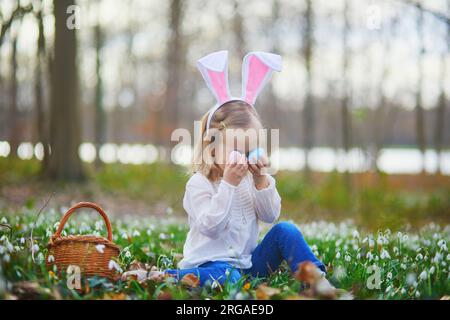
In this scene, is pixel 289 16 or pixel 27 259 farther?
pixel 289 16

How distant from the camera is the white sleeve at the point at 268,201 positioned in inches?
129

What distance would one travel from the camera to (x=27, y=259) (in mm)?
Answer: 2902

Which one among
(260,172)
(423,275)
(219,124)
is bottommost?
(423,275)

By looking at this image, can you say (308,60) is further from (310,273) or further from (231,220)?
(310,273)

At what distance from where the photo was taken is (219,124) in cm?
329

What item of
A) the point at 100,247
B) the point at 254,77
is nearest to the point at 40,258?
the point at 100,247

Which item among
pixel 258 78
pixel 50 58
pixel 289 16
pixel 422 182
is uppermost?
pixel 289 16

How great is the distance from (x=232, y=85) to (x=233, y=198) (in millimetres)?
16708

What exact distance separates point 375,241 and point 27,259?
7.26ft

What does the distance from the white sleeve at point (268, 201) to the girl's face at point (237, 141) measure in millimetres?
221

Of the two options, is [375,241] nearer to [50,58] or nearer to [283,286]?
[283,286]

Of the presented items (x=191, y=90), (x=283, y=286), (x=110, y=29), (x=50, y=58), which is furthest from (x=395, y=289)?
(x=191, y=90)

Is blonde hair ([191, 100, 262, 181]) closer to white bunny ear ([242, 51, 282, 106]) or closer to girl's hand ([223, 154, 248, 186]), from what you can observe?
white bunny ear ([242, 51, 282, 106])

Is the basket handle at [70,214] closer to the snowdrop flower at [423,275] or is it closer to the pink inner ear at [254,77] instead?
the pink inner ear at [254,77]
